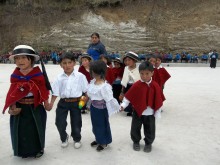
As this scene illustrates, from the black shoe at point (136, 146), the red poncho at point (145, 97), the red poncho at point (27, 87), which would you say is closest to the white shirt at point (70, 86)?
the red poncho at point (27, 87)

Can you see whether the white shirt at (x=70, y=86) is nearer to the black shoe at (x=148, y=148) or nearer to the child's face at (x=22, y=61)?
the child's face at (x=22, y=61)

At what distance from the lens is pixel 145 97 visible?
385cm

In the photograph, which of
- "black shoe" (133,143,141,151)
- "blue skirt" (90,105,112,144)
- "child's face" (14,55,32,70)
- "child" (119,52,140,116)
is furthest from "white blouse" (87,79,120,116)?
"child" (119,52,140,116)

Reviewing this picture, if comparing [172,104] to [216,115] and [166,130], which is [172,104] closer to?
[216,115]

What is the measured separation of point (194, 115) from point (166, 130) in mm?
1349

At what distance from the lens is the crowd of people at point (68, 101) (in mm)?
3391

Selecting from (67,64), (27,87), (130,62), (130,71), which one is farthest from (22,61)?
(130,71)

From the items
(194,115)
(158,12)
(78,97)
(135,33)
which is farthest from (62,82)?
(158,12)

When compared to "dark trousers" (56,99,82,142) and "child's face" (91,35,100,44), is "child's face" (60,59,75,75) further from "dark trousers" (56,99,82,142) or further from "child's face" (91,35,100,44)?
"child's face" (91,35,100,44)

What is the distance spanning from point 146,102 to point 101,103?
0.67 m

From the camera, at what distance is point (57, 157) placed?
3.75 metres

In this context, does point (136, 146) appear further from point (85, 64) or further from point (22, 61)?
point (85, 64)

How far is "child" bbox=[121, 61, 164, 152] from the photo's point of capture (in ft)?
12.6

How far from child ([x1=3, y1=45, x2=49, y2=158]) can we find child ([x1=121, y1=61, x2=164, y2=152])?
1236 millimetres
